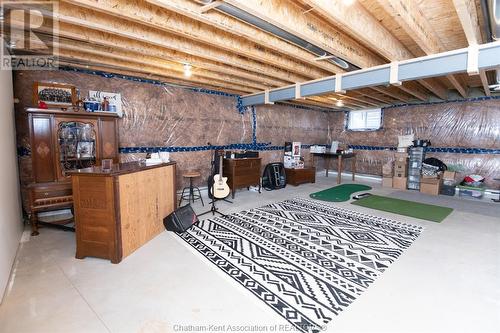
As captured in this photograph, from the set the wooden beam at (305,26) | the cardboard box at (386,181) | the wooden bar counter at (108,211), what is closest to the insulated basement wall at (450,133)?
the cardboard box at (386,181)

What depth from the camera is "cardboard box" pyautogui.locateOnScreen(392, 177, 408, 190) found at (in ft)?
20.6

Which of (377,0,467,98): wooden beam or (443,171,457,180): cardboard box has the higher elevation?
(377,0,467,98): wooden beam

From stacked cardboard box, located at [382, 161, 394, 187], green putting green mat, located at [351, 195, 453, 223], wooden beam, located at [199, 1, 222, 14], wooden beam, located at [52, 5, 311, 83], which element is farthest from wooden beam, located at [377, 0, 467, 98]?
stacked cardboard box, located at [382, 161, 394, 187]

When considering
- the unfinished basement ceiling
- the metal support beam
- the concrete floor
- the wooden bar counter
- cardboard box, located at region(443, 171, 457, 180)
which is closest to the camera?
the concrete floor

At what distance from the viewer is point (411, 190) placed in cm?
613

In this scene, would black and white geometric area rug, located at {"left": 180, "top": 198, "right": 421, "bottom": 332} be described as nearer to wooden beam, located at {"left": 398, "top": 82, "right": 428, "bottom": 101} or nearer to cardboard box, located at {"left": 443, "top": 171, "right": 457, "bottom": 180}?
wooden beam, located at {"left": 398, "top": 82, "right": 428, "bottom": 101}

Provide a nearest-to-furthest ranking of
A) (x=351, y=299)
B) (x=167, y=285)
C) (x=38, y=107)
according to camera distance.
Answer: (x=351, y=299) → (x=167, y=285) → (x=38, y=107)

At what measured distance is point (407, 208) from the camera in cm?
447

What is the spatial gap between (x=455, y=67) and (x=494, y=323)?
2.59 metres

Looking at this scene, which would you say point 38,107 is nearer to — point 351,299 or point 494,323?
point 351,299

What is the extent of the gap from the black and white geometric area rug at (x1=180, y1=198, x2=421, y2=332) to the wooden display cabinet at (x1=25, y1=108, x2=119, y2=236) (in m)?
1.83

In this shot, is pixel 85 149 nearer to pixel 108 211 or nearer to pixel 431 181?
pixel 108 211

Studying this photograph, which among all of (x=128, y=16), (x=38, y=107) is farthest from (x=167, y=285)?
(x=38, y=107)

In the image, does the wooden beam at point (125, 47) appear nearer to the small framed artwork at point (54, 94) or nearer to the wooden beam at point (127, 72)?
the wooden beam at point (127, 72)
